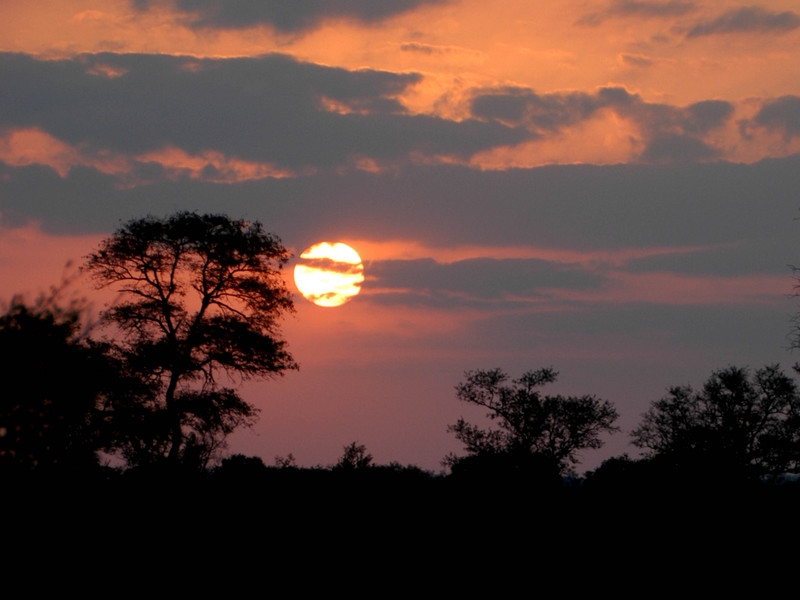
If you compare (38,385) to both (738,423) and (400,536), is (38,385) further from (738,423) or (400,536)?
(738,423)

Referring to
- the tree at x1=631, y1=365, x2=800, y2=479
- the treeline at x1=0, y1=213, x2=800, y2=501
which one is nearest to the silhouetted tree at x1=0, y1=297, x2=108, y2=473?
the treeline at x1=0, y1=213, x2=800, y2=501

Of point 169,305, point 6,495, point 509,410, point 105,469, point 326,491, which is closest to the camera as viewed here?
point 6,495

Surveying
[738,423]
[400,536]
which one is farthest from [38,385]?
[738,423]

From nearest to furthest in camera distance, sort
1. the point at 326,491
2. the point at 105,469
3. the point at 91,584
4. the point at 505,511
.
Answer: the point at 91,584
the point at 505,511
the point at 326,491
the point at 105,469

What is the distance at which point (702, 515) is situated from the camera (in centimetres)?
3722

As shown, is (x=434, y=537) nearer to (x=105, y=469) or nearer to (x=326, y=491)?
(x=326, y=491)

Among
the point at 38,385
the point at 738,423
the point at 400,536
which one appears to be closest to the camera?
the point at 400,536

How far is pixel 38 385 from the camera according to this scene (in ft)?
128

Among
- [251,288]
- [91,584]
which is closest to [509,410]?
[251,288]

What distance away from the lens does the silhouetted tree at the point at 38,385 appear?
37.7 meters

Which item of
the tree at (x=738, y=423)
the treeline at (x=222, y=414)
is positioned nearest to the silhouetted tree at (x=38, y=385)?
Result: the treeline at (x=222, y=414)

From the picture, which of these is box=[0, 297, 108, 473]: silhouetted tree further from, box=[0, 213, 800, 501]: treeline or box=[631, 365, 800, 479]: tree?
box=[631, 365, 800, 479]: tree

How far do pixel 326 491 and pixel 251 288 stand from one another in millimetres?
19204

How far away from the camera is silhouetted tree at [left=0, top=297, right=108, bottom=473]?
37.7 metres
